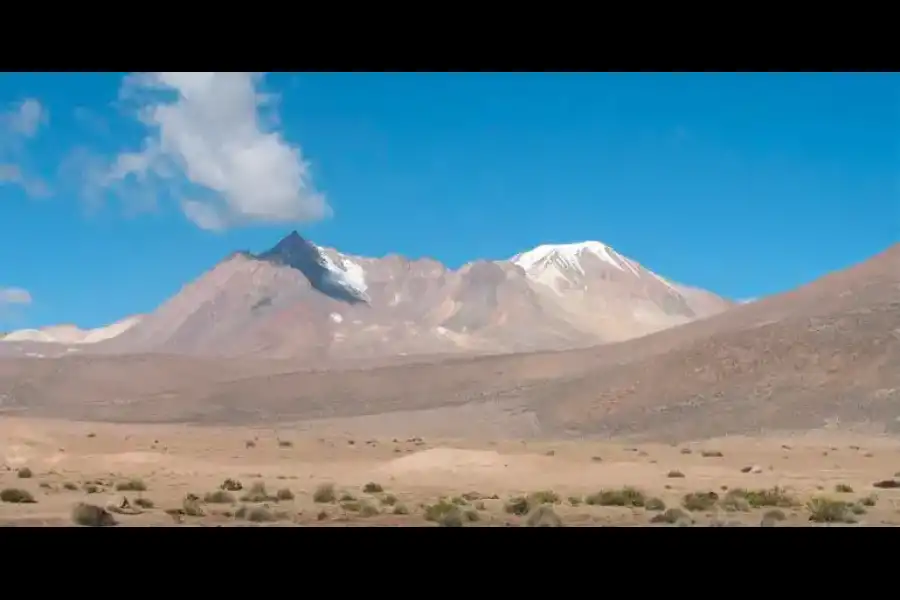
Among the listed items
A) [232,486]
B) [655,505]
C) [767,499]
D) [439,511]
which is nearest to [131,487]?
[232,486]

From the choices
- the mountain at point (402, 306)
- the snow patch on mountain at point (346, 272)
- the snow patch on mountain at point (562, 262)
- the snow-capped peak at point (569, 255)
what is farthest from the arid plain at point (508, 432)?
the snow-capped peak at point (569, 255)

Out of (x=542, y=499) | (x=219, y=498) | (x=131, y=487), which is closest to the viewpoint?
(x=219, y=498)

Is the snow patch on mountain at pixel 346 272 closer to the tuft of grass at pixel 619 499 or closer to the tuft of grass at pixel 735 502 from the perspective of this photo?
the tuft of grass at pixel 619 499

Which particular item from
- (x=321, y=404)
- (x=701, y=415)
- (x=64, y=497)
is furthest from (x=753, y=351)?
(x=64, y=497)

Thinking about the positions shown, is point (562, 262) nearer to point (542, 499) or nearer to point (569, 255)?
point (569, 255)

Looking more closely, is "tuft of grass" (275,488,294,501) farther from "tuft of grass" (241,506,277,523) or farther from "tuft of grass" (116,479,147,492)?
"tuft of grass" (241,506,277,523)
